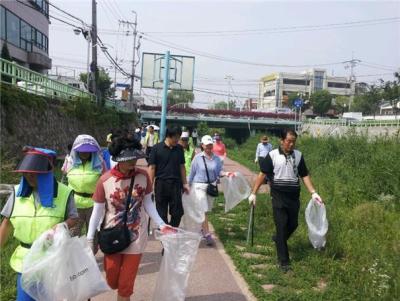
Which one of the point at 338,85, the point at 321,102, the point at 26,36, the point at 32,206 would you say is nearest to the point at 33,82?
the point at 32,206

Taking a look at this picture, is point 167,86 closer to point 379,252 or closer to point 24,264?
point 379,252

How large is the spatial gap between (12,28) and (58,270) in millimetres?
30706

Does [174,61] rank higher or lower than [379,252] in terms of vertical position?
higher

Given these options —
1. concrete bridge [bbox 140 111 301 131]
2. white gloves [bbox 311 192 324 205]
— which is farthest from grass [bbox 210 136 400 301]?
concrete bridge [bbox 140 111 301 131]

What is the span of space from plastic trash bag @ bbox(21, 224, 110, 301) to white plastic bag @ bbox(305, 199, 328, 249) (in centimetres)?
358

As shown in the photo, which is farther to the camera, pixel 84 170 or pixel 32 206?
pixel 84 170

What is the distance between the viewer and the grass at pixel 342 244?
16.0 feet

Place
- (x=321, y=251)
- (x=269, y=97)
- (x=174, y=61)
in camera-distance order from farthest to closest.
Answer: (x=269, y=97) < (x=174, y=61) < (x=321, y=251)

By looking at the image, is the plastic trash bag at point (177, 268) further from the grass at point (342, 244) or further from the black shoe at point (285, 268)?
the black shoe at point (285, 268)

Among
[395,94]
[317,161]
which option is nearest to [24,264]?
[317,161]

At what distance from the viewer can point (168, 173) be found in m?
6.06

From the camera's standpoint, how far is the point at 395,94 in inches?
2360

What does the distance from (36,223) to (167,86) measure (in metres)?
12.7

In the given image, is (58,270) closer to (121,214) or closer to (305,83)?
(121,214)
